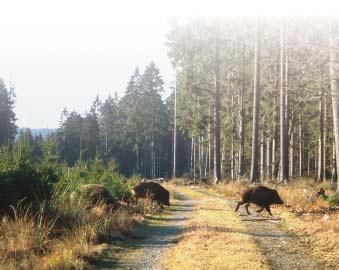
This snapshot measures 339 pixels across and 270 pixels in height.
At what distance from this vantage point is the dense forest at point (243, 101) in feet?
82.4

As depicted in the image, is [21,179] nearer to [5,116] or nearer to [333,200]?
[333,200]

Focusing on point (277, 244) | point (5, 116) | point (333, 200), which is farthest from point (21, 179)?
point (5, 116)

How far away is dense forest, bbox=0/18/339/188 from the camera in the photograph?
25.1 m

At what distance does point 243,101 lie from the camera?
44531 millimetres

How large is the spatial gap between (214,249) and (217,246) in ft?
1.06

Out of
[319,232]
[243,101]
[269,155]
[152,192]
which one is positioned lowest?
[319,232]

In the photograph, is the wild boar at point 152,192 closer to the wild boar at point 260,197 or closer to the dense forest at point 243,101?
the dense forest at point 243,101

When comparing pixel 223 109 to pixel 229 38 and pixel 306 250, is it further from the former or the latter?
pixel 306 250

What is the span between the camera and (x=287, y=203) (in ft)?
63.7

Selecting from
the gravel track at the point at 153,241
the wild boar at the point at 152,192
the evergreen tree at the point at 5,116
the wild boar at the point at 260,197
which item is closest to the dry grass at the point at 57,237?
the gravel track at the point at 153,241

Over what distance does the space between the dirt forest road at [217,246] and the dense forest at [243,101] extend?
4.54m

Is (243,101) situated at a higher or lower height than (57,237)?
higher

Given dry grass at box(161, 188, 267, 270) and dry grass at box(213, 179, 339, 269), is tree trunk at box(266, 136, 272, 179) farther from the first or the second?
dry grass at box(161, 188, 267, 270)

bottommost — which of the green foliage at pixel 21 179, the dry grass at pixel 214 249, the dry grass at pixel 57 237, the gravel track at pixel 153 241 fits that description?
the gravel track at pixel 153 241
